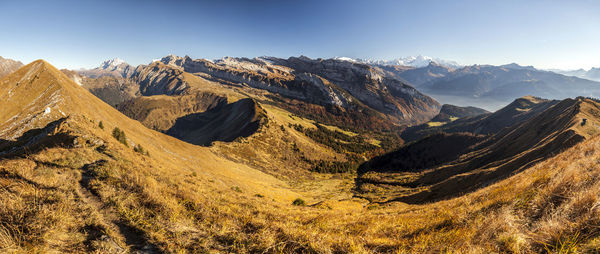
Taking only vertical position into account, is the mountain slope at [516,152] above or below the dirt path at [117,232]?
below

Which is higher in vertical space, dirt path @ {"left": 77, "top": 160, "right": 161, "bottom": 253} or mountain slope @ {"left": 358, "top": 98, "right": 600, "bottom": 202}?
dirt path @ {"left": 77, "top": 160, "right": 161, "bottom": 253}

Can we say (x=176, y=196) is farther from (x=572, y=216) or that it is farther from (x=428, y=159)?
(x=428, y=159)

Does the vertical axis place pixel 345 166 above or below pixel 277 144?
below

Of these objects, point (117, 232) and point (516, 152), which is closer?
point (117, 232)

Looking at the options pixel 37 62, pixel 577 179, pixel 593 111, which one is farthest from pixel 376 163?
pixel 37 62

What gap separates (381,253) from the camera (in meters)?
6.28

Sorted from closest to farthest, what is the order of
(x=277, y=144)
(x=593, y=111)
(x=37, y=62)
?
1. (x=593, y=111)
2. (x=37, y=62)
3. (x=277, y=144)

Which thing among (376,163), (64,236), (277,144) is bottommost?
(376,163)

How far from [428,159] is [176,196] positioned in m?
174

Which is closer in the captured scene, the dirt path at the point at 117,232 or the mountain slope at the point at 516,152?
the dirt path at the point at 117,232

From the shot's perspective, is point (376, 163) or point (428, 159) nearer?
point (428, 159)

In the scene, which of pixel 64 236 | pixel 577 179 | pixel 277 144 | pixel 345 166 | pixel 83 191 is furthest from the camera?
pixel 345 166

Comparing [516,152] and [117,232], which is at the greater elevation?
[117,232]

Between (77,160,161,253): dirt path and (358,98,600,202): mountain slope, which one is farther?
(358,98,600,202): mountain slope
